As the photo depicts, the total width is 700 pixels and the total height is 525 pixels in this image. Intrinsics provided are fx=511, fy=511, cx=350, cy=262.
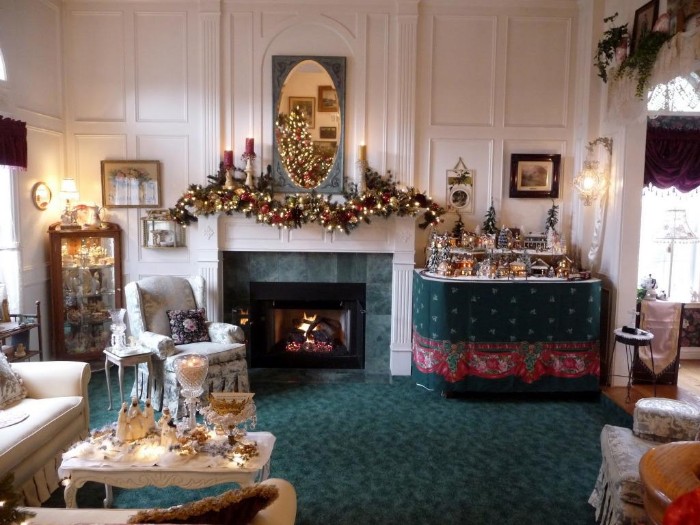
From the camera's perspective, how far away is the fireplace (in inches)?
230

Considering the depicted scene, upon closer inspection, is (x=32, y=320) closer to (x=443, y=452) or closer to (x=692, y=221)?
(x=443, y=452)

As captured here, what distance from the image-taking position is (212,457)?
111 inches

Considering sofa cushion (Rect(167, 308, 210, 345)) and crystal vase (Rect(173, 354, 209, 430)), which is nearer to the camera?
crystal vase (Rect(173, 354, 209, 430))

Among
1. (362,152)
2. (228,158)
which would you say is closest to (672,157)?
(362,152)

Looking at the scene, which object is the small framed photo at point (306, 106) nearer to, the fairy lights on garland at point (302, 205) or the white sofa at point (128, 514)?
the fairy lights on garland at point (302, 205)

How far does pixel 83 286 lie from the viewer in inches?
218

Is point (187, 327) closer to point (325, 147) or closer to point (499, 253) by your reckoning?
point (325, 147)

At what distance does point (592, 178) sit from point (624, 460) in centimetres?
328

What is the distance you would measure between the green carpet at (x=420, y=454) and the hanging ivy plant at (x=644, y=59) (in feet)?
9.63

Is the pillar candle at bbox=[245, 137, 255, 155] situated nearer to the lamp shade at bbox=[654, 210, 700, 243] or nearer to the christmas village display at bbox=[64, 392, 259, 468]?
the christmas village display at bbox=[64, 392, 259, 468]

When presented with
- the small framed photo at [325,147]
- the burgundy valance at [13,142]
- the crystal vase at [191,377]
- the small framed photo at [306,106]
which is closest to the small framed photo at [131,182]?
the burgundy valance at [13,142]

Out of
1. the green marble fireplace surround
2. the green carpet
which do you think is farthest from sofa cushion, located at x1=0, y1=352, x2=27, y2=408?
the green marble fireplace surround

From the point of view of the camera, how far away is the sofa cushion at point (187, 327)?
4980mm

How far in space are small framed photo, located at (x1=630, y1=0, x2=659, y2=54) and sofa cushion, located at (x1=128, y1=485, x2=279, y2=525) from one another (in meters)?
4.83
